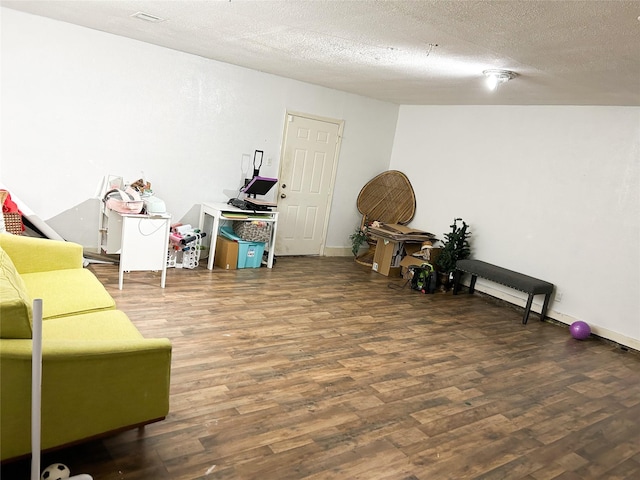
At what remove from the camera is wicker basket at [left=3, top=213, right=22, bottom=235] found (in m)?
4.04

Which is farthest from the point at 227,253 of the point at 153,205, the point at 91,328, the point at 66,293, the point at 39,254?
the point at 91,328

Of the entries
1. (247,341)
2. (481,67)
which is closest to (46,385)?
(247,341)

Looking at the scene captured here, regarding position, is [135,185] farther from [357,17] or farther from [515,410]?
[515,410]

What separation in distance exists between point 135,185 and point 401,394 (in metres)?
3.42

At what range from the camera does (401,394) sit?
314cm

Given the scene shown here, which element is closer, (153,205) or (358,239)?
(153,205)

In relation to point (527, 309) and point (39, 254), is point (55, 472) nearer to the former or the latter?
point (39, 254)

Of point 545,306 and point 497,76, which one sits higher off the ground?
point 497,76

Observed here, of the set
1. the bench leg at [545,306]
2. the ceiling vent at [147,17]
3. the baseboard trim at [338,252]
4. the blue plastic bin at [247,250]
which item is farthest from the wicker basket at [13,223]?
the bench leg at [545,306]

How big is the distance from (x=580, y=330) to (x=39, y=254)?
488 cm

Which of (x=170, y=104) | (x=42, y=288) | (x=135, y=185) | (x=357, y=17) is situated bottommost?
(x=42, y=288)

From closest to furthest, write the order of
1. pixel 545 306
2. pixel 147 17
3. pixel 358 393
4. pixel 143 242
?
pixel 358 393, pixel 147 17, pixel 143 242, pixel 545 306

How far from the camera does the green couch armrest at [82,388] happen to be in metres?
1.78

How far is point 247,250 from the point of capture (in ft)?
18.5
